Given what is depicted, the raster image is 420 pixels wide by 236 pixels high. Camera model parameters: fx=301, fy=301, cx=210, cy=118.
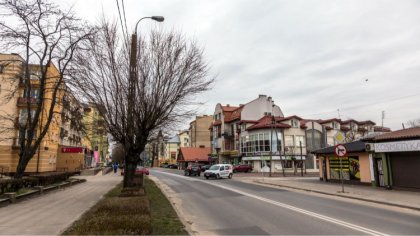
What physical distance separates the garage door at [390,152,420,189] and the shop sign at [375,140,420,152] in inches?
22.6

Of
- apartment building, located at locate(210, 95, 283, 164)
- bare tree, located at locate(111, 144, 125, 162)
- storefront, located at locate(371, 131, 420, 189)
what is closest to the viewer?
storefront, located at locate(371, 131, 420, 189)

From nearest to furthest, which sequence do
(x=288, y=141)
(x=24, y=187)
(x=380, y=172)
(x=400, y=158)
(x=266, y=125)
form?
(x=24, y=187) < (x=400, y=158) < (x=380, y=172) < (x=266, y=125) < (x=288, y=141)

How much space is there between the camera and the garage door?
18469mm

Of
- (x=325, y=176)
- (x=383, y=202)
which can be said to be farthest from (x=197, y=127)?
(x=383, y=202)

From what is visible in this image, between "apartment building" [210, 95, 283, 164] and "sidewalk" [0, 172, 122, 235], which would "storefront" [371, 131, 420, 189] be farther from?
"apartment building" [210, 95, 283, 164]

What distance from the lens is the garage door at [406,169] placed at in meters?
18.5

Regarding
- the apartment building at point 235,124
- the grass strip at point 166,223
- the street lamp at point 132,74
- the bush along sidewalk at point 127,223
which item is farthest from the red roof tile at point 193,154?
the bush along sidewalk at point 127,223

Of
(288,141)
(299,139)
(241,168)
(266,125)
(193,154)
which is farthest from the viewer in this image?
(193,154)

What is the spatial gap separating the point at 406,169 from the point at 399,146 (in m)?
1.55

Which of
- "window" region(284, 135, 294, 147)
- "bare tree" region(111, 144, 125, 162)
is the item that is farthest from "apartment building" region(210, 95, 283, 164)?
"bare tree" region(111, 144, 125, 162)

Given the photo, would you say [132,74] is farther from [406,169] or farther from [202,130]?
[202,130]

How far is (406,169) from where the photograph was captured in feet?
62.8

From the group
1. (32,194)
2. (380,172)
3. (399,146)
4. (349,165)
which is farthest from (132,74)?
(349,165)

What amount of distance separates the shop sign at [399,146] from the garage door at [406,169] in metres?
0.57
